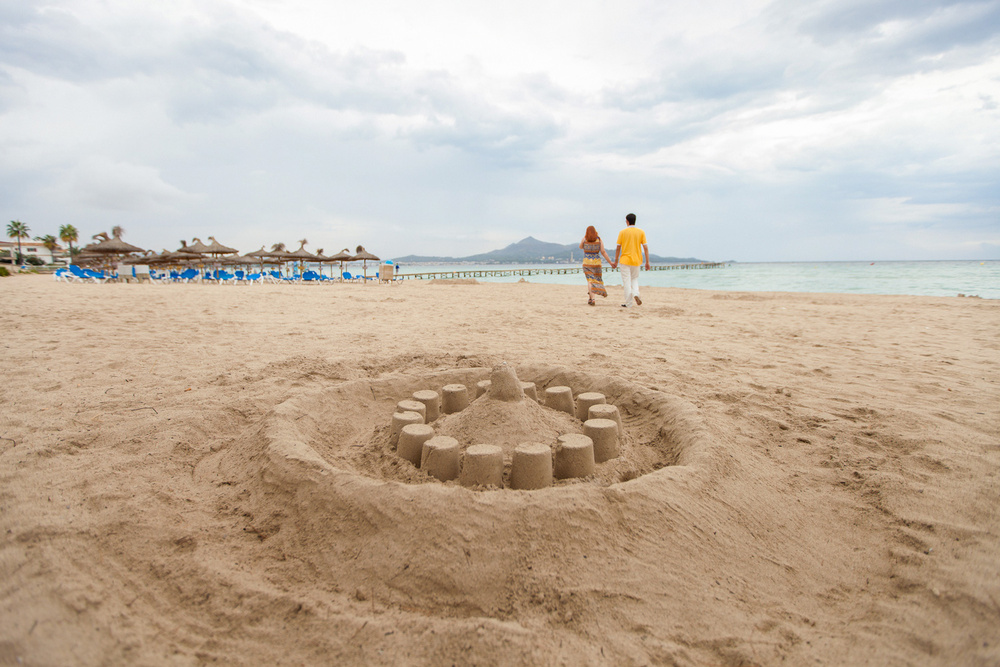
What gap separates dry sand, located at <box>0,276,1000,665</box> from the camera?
1.40 metres

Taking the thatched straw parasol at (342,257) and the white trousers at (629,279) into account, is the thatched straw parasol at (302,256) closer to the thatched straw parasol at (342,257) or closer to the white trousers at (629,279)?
the thatched straw parasol at (342,257)

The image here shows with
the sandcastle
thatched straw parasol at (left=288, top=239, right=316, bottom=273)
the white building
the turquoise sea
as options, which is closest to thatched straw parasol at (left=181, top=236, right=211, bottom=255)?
thatched straw parasol at (left=288, top=239, right=316, bottom=273)

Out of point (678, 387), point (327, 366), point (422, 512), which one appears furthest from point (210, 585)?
point (678, 387)

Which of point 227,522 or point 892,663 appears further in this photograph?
point 227,522

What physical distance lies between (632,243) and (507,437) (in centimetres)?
700

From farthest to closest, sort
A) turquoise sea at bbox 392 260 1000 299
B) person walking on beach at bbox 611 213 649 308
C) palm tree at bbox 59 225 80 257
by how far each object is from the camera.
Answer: palm tree at bbox 59 225 80 257 → turquoise sea at bbox 392 260 1000 299 → person walking on beach at bbox 611 213 649 308

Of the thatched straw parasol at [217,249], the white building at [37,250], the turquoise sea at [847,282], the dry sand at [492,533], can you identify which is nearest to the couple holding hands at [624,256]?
the dry sand at [492,533]

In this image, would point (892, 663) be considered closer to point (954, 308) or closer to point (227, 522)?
point (227, 522)

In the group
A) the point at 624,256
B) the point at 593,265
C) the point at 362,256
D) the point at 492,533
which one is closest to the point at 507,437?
the point at 492,533

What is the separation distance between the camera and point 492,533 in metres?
1.69

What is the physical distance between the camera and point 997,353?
4.61m

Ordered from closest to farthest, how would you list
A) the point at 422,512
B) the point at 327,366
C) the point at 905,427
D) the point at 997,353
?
the point at 422,512 < the point at 905,427 < the point at 327,366 < the point at 997,353

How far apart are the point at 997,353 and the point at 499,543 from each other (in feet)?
19.0

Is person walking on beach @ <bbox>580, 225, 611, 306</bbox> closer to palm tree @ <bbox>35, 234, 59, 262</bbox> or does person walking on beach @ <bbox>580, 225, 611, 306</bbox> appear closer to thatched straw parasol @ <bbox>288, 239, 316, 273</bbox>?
thatched straw parasol @ <bbox>288, 239, 316, 273</bbox>
